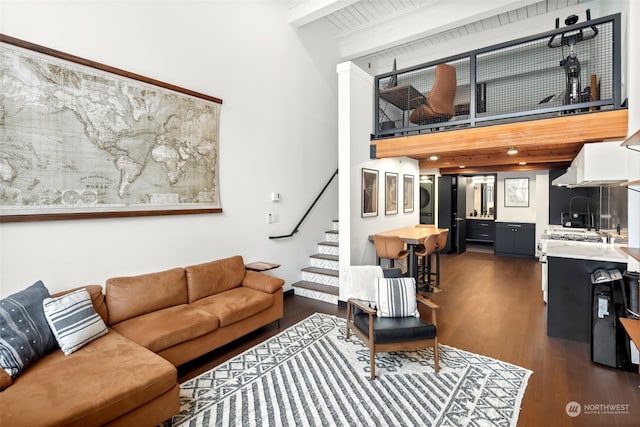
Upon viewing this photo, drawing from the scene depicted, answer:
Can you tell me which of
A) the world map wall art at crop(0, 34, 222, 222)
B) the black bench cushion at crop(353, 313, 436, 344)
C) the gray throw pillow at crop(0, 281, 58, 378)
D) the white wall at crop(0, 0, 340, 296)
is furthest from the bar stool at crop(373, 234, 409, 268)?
the gray throw pillow at crop(0, 281, 58, 378)

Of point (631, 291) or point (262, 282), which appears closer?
point (631, 291)

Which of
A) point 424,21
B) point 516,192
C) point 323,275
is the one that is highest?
point 424,21

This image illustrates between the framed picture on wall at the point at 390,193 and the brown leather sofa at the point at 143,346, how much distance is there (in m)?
2.75

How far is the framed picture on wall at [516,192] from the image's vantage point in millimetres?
8281

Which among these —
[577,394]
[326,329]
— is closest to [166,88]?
[326,329]

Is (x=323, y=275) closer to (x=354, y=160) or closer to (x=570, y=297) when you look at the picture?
(x=354, y=160)

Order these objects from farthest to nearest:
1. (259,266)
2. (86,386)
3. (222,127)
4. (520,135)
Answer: (259,266) → (222,127) → (520,135) → (86,386)

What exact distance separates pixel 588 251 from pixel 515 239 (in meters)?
5.28

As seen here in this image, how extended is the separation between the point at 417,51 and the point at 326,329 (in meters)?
6.25

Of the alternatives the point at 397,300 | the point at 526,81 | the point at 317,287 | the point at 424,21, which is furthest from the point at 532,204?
the point at 397,300

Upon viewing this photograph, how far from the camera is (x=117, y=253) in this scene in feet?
10.1

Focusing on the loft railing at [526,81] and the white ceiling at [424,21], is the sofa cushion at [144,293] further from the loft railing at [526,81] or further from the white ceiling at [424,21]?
the white ceiling at [424,21]

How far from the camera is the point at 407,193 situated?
252 inches

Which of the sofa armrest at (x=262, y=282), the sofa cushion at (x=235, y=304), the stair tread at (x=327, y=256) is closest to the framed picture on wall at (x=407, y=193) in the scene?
the stair tread at (x=327, y=256)
